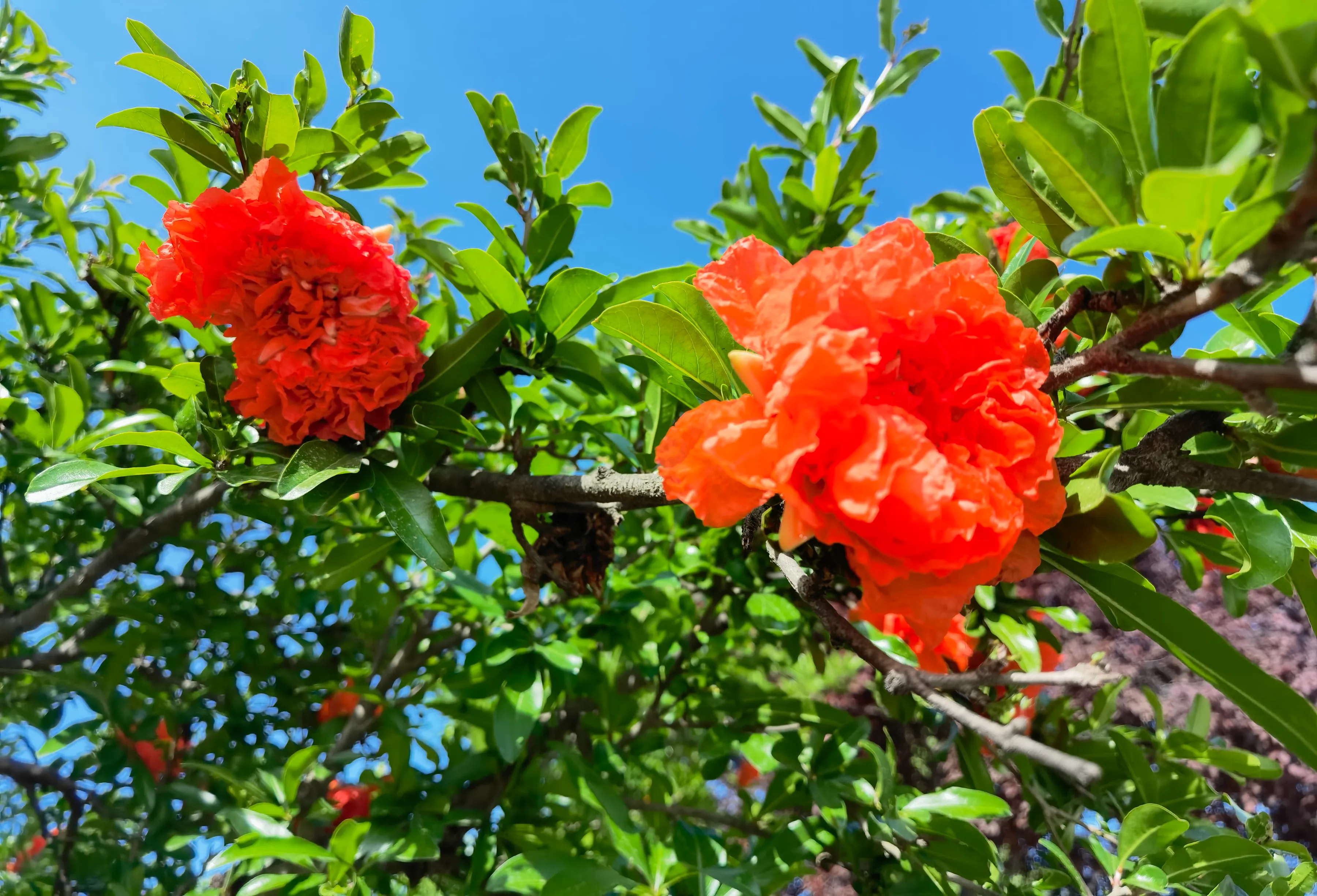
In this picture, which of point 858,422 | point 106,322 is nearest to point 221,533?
point 106,322

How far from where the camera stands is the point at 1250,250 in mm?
605

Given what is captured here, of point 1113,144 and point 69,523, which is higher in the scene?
point 69,523

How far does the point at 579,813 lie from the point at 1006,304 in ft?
7.07

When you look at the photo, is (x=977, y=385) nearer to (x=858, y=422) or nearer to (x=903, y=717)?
(x=858, y=422)

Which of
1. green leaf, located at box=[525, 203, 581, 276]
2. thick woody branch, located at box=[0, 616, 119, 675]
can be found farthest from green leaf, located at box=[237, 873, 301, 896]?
green leaf, located at box=[525, 203, 581, 276]

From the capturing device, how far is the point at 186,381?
1261 mm

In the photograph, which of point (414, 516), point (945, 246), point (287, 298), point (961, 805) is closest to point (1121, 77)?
point (945, 246)

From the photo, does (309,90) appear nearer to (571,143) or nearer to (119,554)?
(571,143)

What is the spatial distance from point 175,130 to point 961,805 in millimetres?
1881

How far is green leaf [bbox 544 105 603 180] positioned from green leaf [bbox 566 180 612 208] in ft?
0.12

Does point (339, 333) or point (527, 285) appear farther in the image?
point (527, 285)

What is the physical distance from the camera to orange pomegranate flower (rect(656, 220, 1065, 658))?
0.67 m

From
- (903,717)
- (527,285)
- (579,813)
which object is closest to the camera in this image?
(527,285)

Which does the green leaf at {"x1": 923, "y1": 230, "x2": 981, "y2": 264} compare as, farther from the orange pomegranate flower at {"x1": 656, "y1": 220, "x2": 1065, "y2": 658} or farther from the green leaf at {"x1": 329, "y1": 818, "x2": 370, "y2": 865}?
the green leaf at {"x1": 329, "y1": 818, "x2": 370, "y2": 865}
